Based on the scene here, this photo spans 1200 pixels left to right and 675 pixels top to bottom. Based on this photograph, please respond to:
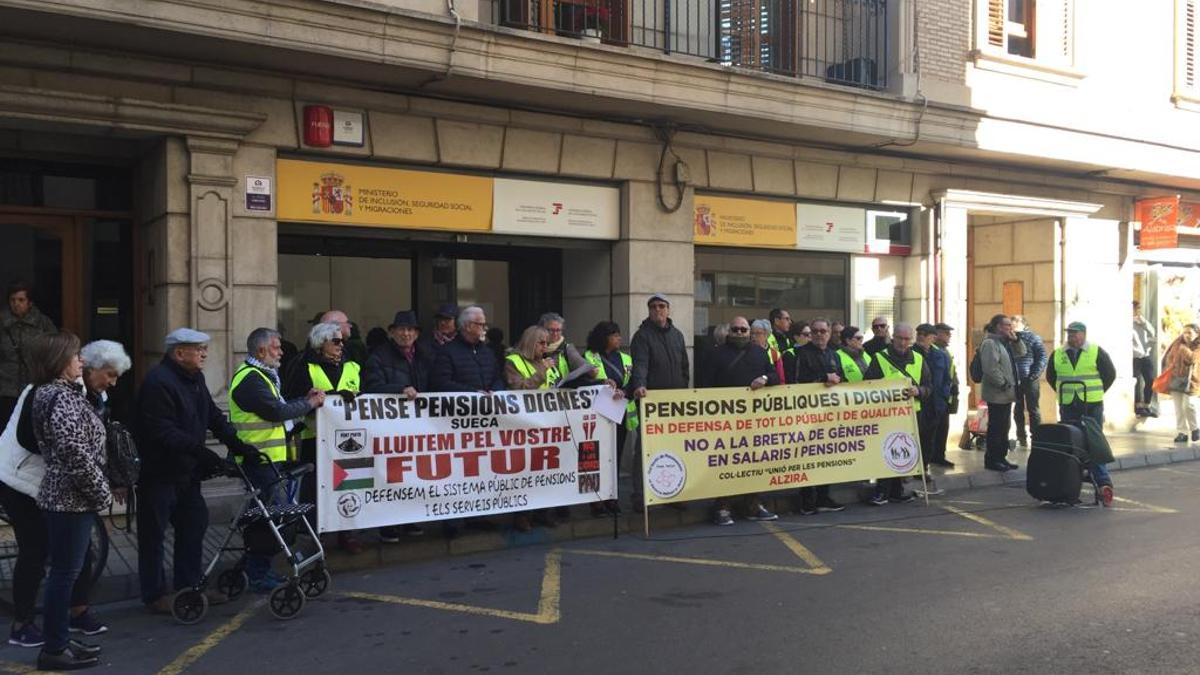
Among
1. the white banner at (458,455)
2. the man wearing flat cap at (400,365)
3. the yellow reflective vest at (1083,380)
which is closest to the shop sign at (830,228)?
the yellow reflective vest at (1083,380)

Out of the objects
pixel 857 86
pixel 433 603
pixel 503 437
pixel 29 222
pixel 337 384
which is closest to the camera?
pixel 433 603

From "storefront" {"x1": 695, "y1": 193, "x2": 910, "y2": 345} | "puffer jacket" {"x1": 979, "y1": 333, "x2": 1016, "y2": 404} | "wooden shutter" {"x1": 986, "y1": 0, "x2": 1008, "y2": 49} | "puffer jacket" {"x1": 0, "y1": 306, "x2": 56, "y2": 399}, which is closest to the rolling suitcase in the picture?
"puffer jacket" {"x1": 979, "y1": 333, "x2": 1016, "y2": 404}

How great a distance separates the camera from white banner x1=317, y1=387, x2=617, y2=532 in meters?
7.05

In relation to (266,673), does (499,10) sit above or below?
above

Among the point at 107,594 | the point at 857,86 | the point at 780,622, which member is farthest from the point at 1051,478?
the point at 107,594

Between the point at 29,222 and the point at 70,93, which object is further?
the point at 29,222

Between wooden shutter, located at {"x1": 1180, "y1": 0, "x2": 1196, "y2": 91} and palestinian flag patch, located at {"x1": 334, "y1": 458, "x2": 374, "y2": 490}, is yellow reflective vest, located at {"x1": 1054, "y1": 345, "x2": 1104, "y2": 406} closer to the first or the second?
palestinian flag patch, located at {"x1": 334, "y1": 458, "x2": 374, "y2": 490}

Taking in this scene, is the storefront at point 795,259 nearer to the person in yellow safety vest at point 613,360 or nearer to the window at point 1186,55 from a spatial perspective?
the person in yellow safety vest at point 613,360

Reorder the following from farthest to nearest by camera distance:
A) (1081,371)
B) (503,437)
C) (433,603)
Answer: (1081,371), (503,437), (433,603)

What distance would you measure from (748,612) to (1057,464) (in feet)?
16.0

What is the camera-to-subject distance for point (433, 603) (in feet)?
20.6

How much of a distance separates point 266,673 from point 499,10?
299 inches

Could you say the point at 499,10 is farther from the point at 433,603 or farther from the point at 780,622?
the point at 780,622

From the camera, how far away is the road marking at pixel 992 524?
8.09 m
